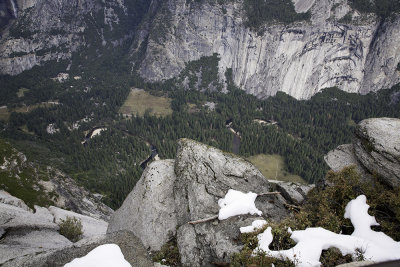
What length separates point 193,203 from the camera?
58.6 feet

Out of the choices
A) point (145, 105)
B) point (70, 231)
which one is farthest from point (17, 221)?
point (145, 105)

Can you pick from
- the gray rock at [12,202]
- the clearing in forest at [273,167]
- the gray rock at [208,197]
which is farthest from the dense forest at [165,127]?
the gray rock at [208,197]

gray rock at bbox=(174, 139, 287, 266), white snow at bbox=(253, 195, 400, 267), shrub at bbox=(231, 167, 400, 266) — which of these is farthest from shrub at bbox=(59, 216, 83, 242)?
white snow at bbox=(253, 195, 400, 267)

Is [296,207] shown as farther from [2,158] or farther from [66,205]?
[2,158]

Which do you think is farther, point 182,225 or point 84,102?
point 84,102

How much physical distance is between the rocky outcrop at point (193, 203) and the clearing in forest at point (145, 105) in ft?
483

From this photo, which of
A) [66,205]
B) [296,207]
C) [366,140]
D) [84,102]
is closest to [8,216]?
[66,205]

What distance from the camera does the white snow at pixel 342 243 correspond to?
A: 1080 centimetres

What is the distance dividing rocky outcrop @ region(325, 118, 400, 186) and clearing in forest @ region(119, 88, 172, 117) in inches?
6013

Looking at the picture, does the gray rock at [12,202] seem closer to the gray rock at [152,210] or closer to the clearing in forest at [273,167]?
the gray rock at [152,210]

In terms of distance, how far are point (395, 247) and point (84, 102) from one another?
7695 inches

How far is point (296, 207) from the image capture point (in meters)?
18.0

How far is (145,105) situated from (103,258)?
176442 mm

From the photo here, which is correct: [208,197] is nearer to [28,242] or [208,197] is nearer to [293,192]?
[293,192]
